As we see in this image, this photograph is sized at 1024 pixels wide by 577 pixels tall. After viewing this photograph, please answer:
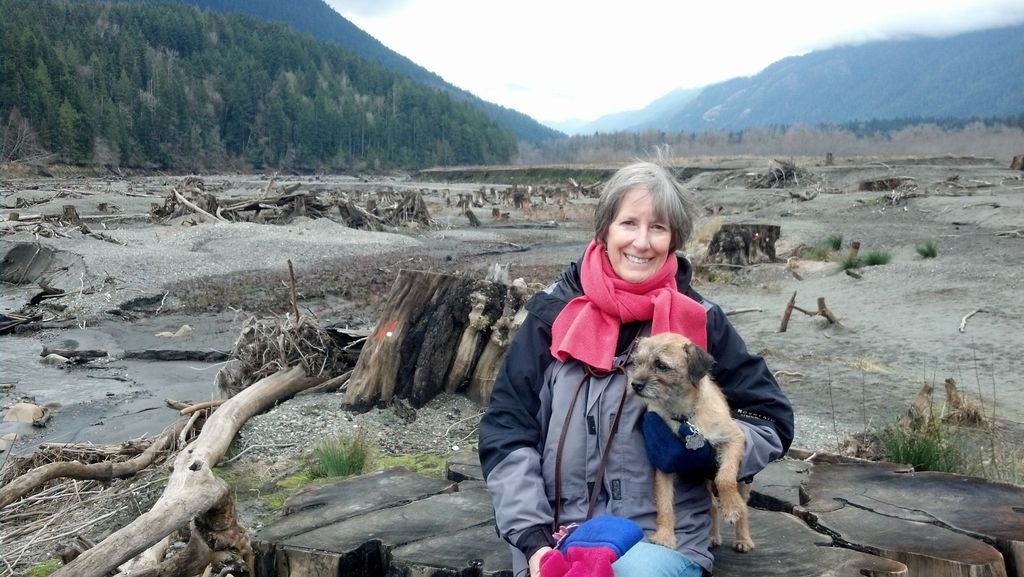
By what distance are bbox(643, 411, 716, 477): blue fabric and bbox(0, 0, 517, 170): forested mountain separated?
245 ft

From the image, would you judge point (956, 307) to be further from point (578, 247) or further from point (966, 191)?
point (966, 191)

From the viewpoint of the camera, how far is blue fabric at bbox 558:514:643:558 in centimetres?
262

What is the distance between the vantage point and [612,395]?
3.06 m

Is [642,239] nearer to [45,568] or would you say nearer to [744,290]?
[45,568]

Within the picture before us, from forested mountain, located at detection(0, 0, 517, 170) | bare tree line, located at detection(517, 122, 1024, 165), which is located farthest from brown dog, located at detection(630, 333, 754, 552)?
bare tree line, located at detection(517, 122, 1024, 165)

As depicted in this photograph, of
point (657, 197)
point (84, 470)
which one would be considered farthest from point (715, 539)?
point (84, 470)

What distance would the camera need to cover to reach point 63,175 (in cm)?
7138

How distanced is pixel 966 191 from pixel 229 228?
83.6ft

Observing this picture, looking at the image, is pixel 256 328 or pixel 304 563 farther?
pixel 256 328

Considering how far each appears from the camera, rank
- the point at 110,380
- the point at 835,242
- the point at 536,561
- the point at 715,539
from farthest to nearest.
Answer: the point at 835,242
the point at 110,380
the point at 715,539
the point at 536,561

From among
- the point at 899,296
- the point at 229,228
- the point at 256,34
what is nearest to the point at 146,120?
the point at 256,34

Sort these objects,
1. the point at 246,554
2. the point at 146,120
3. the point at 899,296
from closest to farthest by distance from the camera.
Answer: the point at 246,554 < the point at 899,296 < the point at 146,120

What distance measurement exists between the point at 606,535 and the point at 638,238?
1.20 meters

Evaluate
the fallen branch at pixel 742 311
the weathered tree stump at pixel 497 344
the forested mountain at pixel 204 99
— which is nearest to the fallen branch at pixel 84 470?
the weathered tree stump at pixel 497 344
